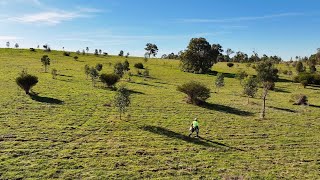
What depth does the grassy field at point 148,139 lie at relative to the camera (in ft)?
76.4

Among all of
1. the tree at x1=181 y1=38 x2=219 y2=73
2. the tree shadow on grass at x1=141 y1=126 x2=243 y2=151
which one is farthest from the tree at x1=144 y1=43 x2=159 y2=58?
the tree shadow on grass at x1=141 y1=126 x2=243 y2=151

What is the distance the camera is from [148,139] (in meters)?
30.3

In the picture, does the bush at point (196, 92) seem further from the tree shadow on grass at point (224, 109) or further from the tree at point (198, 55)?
the tree at point (198, 55)

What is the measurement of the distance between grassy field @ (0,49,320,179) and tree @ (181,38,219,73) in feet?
149

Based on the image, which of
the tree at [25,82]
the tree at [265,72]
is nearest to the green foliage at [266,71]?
the tree at [265,72]

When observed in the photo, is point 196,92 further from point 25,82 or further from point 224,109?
point 25,82

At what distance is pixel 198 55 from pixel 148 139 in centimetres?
7004

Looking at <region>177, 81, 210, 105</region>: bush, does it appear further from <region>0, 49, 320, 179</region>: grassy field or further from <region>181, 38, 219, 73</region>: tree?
<region>181, 38, 219, 73</region>: tree

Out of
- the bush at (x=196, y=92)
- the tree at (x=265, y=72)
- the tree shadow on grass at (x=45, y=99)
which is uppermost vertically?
the tree at (x=265, y=72)

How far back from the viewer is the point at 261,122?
131ft

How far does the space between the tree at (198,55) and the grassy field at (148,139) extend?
4535 centimetres

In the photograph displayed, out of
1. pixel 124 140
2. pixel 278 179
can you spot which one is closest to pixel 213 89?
pixel 124 140

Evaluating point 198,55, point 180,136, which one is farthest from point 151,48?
point 180,136

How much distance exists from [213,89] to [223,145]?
39.9 meters
